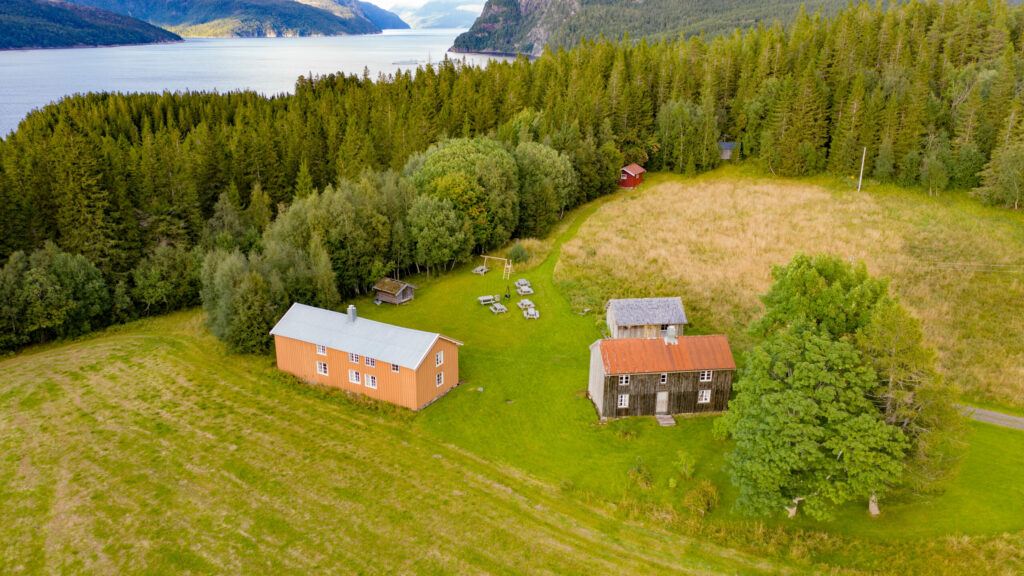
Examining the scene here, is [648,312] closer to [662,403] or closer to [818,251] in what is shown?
[662,403]

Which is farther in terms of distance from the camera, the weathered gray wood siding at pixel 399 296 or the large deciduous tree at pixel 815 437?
the weathered gray wood siding at pixel 399 296

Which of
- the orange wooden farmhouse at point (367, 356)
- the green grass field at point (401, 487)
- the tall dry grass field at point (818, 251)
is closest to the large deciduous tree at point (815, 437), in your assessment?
the green grass field at point (401, 487)

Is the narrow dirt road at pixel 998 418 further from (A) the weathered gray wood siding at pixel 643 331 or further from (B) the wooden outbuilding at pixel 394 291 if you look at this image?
(B) the wooden outbuilding at pixel 394 291

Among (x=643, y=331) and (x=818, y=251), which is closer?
(x=643, y=331)

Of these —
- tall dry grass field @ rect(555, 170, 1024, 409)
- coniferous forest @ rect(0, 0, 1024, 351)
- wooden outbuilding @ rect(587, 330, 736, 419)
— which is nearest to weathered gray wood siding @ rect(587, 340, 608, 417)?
wooden outbuilding @ rect(587, 330, 736, 419)

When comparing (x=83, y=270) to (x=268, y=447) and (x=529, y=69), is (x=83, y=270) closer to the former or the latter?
(x=268, y=447)

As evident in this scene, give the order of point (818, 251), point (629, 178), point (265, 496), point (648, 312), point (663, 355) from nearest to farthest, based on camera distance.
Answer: point (265, 496) → point (663, 355) → point (648, 312) → point (818, 251) → point (629, 178)

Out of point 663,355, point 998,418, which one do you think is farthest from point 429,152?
point 998,418
